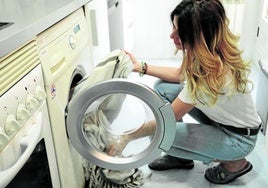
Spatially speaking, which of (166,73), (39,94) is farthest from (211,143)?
(39,94)

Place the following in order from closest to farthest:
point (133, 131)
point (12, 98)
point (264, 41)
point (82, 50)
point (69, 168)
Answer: point (12, 98) → point (69, 168) → point (82, 50) → point (133, 131) → point (264, 41)

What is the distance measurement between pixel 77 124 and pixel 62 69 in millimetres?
206

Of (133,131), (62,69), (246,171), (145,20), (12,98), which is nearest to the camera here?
(12,98)

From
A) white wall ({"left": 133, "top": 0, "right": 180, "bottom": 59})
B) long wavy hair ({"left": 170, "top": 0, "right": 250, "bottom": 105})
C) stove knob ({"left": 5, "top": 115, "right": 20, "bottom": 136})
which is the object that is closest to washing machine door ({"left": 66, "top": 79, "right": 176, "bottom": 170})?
long wavy hair ({"left": 170, "top": 0, "right": 250, "bottom": 105})

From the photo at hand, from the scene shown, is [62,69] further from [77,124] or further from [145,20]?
[145,20]

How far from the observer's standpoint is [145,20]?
3393mm

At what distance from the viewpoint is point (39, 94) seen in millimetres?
1007

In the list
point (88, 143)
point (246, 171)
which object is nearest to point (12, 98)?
point (88, 143)

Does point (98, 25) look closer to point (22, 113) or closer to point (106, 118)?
point (106, 118)

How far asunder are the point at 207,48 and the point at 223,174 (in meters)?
0.72

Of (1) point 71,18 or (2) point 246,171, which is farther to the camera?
(2) point 246,171

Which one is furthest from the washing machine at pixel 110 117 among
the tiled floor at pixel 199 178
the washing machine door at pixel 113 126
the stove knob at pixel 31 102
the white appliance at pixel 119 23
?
A: the white appliance at pixel 119 23

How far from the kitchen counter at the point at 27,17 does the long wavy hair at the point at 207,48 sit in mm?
457

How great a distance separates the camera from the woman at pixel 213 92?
4.29ft
